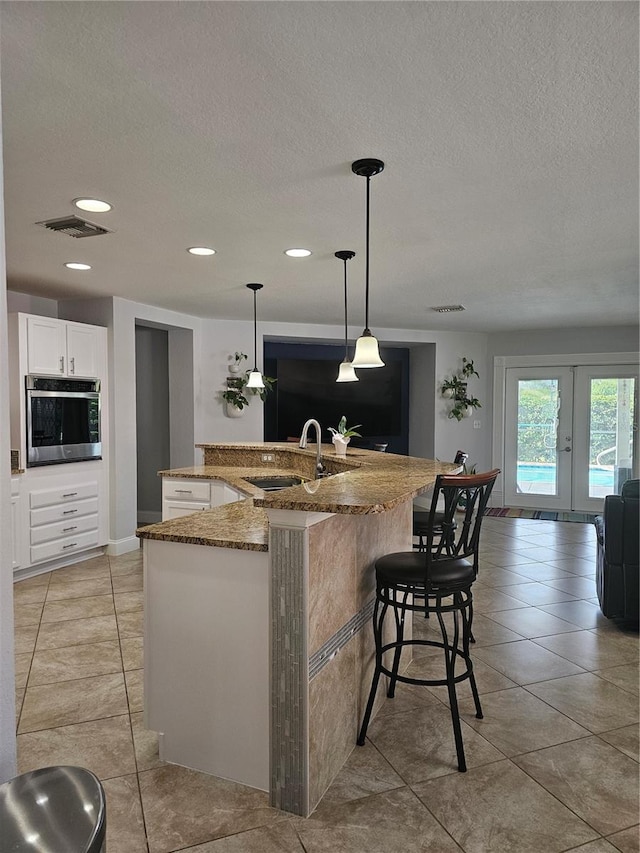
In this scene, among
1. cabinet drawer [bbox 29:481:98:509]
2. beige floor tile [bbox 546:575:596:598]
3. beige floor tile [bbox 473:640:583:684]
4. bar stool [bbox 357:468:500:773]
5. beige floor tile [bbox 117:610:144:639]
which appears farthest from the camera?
cabinet drawer [bbox 29:481:98:509]

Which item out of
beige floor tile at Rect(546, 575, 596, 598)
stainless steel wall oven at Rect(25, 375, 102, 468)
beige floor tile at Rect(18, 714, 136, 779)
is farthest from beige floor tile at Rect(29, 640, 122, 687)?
beige floor tile at Rect(546, 575, 596, 598)

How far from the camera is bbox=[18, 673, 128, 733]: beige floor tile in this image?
8.48ft

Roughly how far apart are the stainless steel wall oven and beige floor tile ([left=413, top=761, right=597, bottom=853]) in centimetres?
383

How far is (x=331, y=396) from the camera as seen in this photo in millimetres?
7840

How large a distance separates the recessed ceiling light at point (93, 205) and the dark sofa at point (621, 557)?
3.33 metres

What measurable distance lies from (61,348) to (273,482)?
7.16 feet

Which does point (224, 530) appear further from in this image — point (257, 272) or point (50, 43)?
point (257, 272)

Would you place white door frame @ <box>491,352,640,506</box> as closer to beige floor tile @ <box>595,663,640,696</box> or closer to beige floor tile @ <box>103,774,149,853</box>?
beige floor tile @ <box>595,663,640,696</box>

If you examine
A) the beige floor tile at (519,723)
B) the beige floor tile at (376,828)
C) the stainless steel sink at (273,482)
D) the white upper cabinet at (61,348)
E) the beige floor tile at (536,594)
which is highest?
the white upper cabinet at (61,348)

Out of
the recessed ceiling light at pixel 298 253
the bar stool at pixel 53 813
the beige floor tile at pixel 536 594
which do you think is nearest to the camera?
the bar stool at pixel 53 813

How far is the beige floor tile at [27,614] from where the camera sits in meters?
3.73

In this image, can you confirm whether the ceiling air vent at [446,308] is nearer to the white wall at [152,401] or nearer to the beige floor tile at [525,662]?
the white wall at [152,401]

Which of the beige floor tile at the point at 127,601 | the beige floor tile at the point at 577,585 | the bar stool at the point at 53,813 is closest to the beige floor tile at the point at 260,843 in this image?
the bar stool at the point at 53,813

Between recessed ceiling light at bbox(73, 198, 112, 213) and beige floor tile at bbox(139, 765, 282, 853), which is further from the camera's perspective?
recessed ceiling light at bbox(73, 198, 112, 213)
